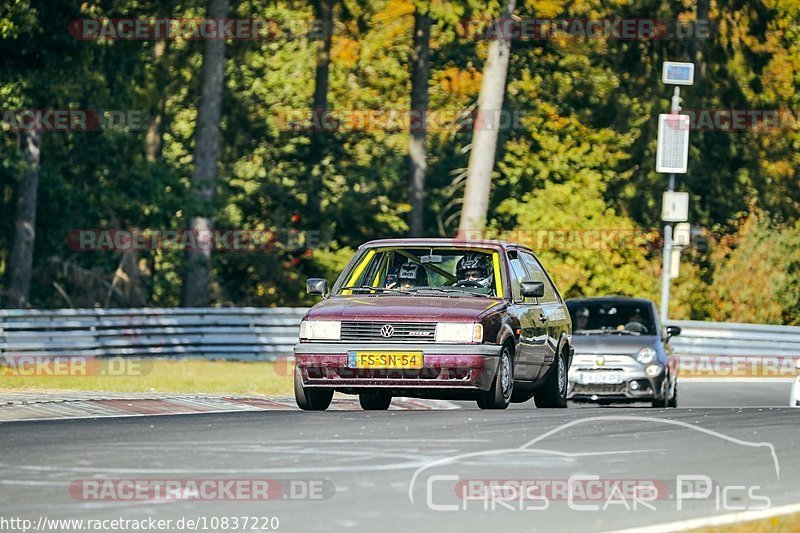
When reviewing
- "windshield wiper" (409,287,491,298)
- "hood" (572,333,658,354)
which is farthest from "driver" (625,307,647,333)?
"windshield wiper" (409,287,491,298)

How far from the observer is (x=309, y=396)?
1524 centimetres

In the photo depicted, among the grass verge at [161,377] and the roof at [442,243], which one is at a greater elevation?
the roof at [442,243]

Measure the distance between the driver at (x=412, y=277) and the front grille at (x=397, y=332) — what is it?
121 cm

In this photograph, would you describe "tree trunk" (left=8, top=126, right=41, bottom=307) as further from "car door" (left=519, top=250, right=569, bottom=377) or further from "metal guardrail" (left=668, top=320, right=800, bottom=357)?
"car door" (left=519, top=250, right=569, bottom=377)

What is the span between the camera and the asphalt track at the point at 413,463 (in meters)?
8.80

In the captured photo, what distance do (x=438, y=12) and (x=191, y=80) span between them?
49.9 feet

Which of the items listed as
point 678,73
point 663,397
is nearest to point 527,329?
point 663,397

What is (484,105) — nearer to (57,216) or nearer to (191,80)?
(57,216)

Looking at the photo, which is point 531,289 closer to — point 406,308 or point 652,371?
point 406,308

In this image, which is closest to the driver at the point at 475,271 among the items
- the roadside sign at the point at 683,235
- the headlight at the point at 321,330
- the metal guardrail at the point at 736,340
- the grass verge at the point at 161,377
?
the headlight at the point at 321,330

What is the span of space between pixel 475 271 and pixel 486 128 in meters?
19.5

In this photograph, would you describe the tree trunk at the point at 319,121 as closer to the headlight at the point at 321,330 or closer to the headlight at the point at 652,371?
the headlight at the point at 652,371

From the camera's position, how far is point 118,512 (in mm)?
8656

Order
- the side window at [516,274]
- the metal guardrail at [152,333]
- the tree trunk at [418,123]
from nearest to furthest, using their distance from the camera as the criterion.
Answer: the side window at [516,274], the metal guardrail at [152,333], the tree trunk at [418,123]
